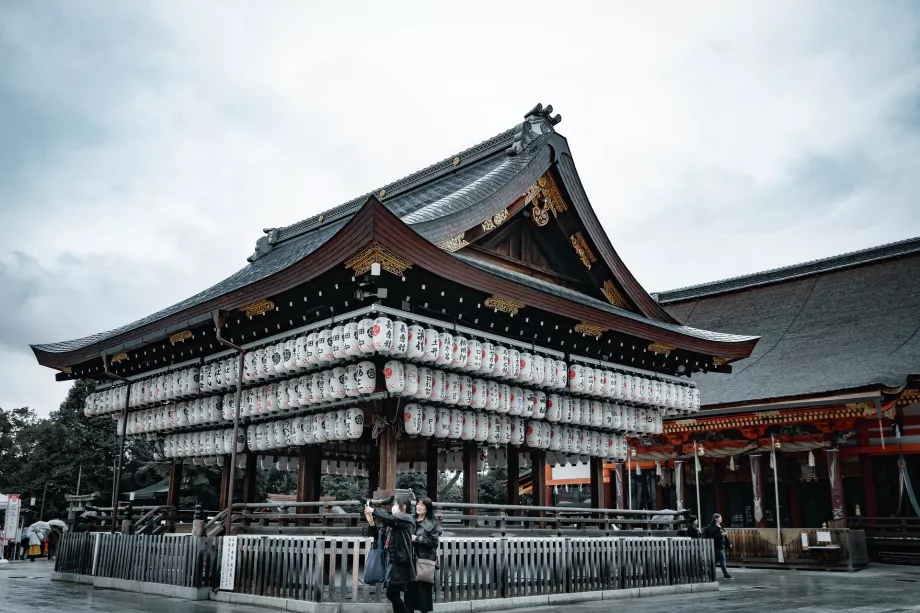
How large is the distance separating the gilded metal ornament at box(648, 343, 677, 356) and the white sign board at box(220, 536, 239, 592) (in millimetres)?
10427

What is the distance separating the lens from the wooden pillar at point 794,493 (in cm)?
2662

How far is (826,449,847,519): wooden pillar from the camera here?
79.3 feet

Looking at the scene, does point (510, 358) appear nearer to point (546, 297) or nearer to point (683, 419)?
point (546, 297)

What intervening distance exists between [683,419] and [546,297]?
15155mm

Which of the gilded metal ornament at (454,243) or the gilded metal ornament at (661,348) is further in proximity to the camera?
the gilded metal ornament at (661,348)

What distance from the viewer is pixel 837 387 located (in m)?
24.6

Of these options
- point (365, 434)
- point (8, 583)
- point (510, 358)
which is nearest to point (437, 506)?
point (510, 358)

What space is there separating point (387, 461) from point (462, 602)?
275 centimetres

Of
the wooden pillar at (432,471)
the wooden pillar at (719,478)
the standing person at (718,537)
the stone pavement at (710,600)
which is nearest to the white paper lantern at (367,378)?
the stone pavement at (710,600)

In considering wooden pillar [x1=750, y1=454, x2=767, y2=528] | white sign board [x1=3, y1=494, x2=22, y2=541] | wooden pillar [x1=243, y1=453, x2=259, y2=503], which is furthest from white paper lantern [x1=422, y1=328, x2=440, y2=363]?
white sign board [x1=3, y1=494, x2=22, y2=541]

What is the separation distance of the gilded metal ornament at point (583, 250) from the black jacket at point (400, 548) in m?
10.4

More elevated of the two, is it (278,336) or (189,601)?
(278,336)

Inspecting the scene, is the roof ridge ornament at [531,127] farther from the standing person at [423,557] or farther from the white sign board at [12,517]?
the white sign board at [12,517]

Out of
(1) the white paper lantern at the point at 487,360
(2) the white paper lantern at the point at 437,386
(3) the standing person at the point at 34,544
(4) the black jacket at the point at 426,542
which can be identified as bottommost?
(3) the standing person at the point at 34,544
